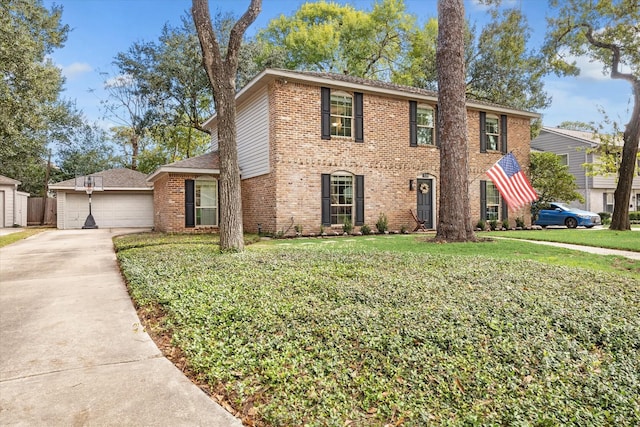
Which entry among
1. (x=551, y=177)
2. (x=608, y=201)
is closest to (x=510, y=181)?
(x=551, y=177)

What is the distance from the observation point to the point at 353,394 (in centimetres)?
230

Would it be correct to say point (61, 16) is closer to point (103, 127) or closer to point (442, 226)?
point (103, 127)

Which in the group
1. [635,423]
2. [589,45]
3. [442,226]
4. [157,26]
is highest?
[157,26]

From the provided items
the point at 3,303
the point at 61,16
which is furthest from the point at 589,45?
the point at 61,16

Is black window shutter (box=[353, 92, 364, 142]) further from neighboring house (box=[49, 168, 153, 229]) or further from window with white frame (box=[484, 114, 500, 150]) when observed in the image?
neighboring house (box=[49, 168, 153, 229])

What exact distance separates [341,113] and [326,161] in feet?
5.87

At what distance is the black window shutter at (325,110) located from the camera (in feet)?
41.7

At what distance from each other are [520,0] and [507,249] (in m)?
12.3

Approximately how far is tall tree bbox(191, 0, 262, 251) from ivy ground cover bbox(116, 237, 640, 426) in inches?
102

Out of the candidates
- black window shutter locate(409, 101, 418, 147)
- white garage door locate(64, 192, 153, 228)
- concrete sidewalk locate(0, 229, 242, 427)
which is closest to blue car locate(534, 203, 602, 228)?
black window shutter locate(409, 101, 418, 147)

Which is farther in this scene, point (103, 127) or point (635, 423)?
point (103, 127)

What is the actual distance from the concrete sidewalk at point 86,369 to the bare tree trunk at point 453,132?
297 inches

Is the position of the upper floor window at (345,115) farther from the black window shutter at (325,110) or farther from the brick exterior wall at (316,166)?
the brick exterior wall at (316,166)

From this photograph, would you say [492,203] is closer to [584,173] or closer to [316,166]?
[316,166]
